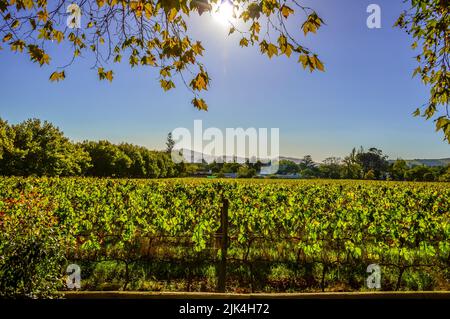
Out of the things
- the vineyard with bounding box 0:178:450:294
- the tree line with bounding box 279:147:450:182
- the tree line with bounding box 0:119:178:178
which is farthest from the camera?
the tree line with bounding box 279:147:450:182

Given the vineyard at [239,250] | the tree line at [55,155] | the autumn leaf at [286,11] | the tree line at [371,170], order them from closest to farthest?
1. the autumn leaf at [286,11]
2. the vineyard at [239,250]
3. the tree line at [55,155]
4. the tree line at [371,170]

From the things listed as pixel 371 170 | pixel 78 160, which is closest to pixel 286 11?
pixel 78 160

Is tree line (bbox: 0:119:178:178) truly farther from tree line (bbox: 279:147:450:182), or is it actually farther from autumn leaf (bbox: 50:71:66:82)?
tree line (bbox: 279:147:450:182)

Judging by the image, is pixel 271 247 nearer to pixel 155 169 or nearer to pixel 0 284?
pixel 0 284

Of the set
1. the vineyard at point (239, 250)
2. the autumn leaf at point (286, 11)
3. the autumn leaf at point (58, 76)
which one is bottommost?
the vineyard at point (239, 250)

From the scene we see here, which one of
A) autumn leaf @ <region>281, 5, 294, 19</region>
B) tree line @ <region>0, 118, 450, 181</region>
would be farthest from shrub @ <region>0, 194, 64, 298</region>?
tree line @ <region>0, 118, 450, 181</region>

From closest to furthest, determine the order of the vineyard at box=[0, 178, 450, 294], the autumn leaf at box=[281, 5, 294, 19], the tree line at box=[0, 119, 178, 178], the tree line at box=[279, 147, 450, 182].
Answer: the autumn leaf at box=[281, 5, 294, 19], the vineyard at box=[0, 178, 450, 294], the tree line at box=[0, 119, 178, 178], the tree line at box=[279, 147, 450, 182]

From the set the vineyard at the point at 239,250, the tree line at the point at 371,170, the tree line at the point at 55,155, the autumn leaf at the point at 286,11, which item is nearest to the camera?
the autumn leaf at the point at 286,11

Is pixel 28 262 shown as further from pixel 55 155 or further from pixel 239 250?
pixel 55 155

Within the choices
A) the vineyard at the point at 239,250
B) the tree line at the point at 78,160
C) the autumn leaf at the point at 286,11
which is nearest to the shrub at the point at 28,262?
the vineyard at the point at 239,250

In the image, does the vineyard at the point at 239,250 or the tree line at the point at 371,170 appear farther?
the tree line at the point at 371,170

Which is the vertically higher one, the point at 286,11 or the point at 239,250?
the point at 286,11

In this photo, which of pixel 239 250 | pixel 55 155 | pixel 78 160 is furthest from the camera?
pixel 78 160

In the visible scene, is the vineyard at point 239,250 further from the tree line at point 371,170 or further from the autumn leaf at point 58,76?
the tree line at point 371,170
